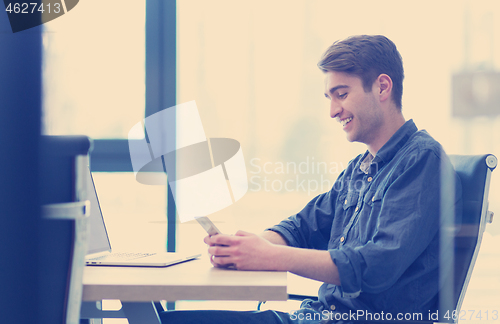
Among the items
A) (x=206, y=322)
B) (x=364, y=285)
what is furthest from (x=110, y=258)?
(x=364, y=285)

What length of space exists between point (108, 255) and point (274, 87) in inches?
50.7

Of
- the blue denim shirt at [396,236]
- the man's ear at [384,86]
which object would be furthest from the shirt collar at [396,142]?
the man's ear at [384,86]

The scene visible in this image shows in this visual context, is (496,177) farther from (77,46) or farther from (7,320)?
(77,46)

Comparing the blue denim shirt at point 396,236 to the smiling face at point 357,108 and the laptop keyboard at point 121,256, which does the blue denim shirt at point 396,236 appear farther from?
the laptop keyboard at point 121,256

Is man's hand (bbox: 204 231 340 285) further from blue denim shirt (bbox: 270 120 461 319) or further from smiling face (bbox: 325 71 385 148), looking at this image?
smiling face (bbox: 325 71 385 148)

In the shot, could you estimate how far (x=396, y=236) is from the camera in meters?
0.95

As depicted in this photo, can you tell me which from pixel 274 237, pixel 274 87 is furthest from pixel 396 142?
pixel 274 87

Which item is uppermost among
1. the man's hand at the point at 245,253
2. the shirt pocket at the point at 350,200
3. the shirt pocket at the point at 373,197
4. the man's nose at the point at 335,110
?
the man's nose at the point at 335,110

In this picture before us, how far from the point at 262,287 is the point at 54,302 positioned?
0.37 m

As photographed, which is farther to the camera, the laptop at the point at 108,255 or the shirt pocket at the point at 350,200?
the shirt pocket at the point at 350,200

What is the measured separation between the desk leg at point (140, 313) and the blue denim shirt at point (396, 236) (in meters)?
0.47

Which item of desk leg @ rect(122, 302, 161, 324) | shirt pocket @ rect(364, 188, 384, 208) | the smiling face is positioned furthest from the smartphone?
the smiling face

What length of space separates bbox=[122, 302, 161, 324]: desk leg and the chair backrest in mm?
707

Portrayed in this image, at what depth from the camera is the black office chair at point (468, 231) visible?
0.95 meters
